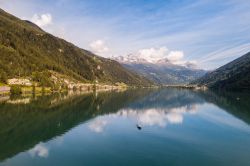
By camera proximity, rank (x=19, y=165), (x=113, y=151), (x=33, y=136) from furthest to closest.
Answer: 1. (x=33, y=136)
2. (x=113, y=151)
3. (x=19, y=165)

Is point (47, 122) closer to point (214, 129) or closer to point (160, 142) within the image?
point (160, 142)

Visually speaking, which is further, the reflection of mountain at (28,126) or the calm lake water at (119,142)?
the reflection of mountain at (28,126)

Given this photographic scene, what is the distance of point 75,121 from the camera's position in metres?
114

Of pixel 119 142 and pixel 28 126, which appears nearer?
pixel 119 142

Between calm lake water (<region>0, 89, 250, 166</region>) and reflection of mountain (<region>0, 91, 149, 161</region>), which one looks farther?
reflection of mountain (<region>0, 91, 149, 161</region>)

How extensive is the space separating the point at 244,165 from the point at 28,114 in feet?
329

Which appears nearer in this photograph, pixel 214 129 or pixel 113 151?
pixel 113 151

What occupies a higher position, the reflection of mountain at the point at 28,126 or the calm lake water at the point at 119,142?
the reflection of mountain at the point at 28,126

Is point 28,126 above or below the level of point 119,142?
above

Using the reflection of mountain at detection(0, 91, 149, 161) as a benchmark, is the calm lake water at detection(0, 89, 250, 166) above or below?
below

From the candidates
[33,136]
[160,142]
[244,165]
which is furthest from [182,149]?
[33,136]

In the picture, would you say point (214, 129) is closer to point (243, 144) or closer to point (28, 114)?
point (243, 144)

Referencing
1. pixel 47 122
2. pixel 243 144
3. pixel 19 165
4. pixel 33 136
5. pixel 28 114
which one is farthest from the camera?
pixel 28 114

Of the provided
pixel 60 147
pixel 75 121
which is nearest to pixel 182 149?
pixel 60 147
